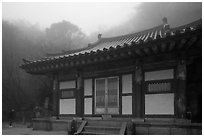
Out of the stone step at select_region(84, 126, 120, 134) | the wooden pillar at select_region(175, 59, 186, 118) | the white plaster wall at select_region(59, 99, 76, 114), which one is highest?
the wooden pillar at select_region(175, 59, 186, 118)

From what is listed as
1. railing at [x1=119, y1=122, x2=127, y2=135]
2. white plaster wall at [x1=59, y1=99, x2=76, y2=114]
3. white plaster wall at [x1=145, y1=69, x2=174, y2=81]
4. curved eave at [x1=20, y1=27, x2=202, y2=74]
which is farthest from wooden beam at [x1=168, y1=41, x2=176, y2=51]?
white plaster wall at [x1=59, y1=99, x2=76, y2=114]

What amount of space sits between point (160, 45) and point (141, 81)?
5.89 ft

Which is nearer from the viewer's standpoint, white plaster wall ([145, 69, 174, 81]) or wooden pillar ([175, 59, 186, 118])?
wooden pillar ([175, 59, 186, 118])

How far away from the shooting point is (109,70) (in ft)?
30.9

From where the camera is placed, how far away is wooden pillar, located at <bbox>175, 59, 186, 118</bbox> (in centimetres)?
775

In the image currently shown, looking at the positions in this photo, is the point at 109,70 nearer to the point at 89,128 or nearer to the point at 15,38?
the point at 89,128

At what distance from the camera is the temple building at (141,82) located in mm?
7551

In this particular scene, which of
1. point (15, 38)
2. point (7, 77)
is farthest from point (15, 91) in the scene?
point (15, 38)

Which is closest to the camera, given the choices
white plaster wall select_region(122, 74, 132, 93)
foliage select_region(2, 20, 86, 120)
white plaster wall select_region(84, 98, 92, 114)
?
white plaster wall select_region(122, 74, 132, 93)

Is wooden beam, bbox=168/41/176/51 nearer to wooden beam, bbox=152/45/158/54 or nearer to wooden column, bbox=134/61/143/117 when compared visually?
wooden beam, bbox=152/45/158/54

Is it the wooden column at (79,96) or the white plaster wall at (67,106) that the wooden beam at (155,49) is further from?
the white plaster wall at (67,106)

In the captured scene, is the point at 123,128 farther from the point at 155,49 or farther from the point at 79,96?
the point at 155,49

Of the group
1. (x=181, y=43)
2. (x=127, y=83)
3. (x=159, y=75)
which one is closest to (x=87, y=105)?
(x=127, y=83)

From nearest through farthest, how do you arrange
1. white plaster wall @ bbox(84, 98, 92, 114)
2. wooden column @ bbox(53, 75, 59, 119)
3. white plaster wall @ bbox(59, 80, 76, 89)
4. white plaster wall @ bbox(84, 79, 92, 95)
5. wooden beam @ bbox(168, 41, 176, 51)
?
wooden beam @ bbox(168, 41, 176, 51) < white plaster wall @ bbox(84, 98, 92, 114) < white plaster wall @ bbox(84, 79, 92, 95) < white plaster wall @ bbox(59, 80, 76, 89) < wooden column @ bbox(53, 75, 59, 119)
